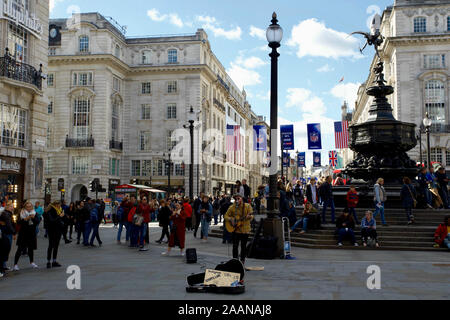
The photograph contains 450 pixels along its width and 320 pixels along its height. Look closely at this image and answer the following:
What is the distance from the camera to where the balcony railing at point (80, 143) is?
47.9 m

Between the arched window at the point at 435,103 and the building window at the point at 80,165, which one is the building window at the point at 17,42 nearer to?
the building window at the point at 80,165

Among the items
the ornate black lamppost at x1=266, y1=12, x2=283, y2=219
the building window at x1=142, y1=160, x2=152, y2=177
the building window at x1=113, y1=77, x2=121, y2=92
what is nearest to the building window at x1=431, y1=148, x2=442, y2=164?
the building window at x1=142, y1=160, x2=152, y2=177

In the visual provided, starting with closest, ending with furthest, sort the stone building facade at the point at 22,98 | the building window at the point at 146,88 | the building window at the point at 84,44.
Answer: the stone building facade at the point at 22,98
the building window at the point at 84,44
the building window at the point at 146,88

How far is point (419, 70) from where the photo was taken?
153 ft

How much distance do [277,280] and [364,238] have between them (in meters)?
6.18

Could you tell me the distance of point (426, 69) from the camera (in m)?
46.6

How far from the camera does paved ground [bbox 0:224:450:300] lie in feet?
24.4

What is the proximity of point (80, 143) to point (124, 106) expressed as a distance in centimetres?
776

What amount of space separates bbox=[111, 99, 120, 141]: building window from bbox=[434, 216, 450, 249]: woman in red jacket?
42.2 meters

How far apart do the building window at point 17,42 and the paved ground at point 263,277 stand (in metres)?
12.1

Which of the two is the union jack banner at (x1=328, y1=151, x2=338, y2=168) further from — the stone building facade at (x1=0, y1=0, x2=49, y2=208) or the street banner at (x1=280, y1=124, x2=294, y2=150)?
the stone building facade at (x1=0, y1=0, x2=49, y2=208)

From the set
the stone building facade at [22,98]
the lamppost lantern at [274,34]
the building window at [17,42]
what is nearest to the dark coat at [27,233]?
the lamppost lantern at [274,34]

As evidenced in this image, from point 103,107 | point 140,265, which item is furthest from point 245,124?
point 140,265
